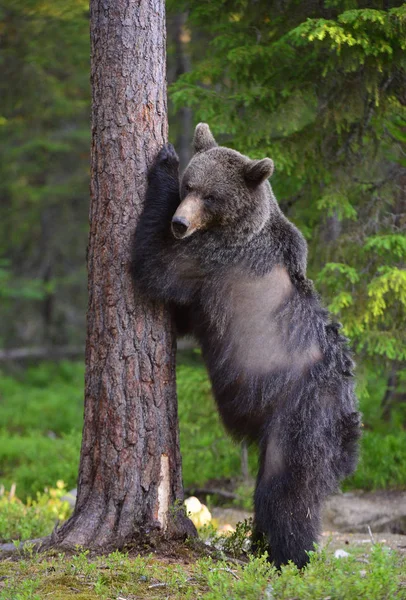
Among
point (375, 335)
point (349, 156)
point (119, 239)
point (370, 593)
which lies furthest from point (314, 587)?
point (349, 156)

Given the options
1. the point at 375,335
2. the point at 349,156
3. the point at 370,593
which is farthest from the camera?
the point at 349,156

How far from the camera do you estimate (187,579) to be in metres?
4.27

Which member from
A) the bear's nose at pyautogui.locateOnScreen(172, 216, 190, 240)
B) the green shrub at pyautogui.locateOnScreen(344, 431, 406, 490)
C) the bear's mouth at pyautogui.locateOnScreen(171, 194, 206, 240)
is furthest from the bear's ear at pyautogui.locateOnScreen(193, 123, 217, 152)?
the green shrub at pyautogui.locateOnScreen(344, 431, 406, 490)

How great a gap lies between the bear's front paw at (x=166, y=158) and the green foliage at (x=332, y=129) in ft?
5.39

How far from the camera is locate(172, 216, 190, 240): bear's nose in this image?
472 centimetres

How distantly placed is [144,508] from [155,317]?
132 cm

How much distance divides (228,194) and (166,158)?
51 centimetres

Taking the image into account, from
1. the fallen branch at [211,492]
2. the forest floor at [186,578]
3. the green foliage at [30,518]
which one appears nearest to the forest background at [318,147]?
the fallen branch at [211,492]

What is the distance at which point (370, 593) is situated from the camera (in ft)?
11.8

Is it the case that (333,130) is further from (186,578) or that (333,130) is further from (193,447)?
(186,578)

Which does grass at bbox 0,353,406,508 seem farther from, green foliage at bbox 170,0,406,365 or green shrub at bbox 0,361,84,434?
green foliage at bbox 170,0,406,365

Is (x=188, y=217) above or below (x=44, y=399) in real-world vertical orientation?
above

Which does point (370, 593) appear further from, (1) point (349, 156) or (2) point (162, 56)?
(1) point (349, 156)

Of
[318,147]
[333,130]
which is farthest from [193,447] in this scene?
[333,130]
